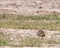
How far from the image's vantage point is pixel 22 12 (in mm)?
22078

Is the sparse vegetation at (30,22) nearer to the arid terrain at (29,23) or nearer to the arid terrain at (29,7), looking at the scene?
the arid terrain at (29,23)

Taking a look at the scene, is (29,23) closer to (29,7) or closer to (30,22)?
(30,22)

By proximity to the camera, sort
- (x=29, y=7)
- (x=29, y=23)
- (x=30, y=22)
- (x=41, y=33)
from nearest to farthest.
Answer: (x=41, y=33) → (x=29, y=23) → (x=30, y=22) → (x=29, y=7)

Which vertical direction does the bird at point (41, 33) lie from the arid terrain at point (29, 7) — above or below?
below

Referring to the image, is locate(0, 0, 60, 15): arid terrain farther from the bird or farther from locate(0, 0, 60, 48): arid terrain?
the bird

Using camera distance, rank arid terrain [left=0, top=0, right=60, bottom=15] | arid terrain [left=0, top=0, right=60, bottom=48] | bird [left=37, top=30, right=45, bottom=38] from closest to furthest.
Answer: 1. arid terrain [left=0, top=0, right=60, bottom=48]
2. bird [left=37, top=30, right=45, bottom=38]
3. arid terrain [left=0, top=0, right=60, bottom=15]

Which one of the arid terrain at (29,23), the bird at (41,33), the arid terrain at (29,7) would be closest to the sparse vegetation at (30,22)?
the arid terrain at (29,23)

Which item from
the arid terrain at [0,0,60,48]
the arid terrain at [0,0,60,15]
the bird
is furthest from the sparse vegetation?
the arid terrain at [0,0,60,15]

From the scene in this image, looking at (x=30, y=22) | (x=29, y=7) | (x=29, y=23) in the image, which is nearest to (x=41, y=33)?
(x=29, y=23)

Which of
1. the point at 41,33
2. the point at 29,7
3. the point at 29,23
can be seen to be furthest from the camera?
the point at 29,7

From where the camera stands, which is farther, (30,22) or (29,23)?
(30,22)

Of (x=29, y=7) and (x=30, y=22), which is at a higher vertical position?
(x=29, y=7)

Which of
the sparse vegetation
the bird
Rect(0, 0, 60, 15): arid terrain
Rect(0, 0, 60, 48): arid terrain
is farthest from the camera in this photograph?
Rect(0, 0, 60, 15): arid terrain

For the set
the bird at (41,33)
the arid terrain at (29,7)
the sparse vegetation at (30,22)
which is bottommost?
the bird at (41,33)
